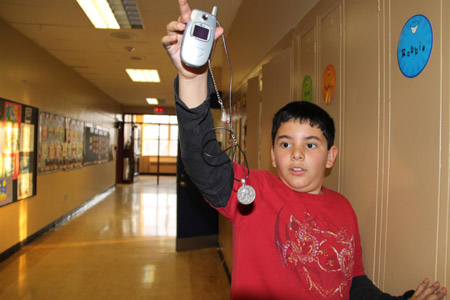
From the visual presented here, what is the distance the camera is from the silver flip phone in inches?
27.0

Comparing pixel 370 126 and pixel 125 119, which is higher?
pixel 125 119

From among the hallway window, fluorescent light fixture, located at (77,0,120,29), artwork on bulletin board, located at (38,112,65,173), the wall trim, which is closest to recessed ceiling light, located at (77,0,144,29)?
fluorescent light fixture, located at (77,0,120,29)

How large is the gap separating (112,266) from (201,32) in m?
3.81

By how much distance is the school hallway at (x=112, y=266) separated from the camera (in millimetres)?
3182

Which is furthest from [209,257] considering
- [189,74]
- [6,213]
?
[189,74]

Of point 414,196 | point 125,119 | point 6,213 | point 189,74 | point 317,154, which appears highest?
point 125,119

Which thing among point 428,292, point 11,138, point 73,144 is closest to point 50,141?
point 73,144

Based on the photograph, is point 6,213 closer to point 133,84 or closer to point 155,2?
point 155,2

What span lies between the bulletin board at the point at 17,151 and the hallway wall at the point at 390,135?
12.9 feet

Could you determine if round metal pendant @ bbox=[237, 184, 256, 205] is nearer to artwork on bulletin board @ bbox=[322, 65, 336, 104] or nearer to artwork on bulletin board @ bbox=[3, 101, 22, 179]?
artwork on bulletin board @ bbox=[322, 65, 336, 104]

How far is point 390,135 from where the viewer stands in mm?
965

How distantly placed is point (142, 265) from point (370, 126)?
A: 355 centimetres

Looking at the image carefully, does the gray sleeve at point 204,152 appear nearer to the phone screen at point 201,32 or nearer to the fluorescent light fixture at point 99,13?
the phone screen at point 201,32

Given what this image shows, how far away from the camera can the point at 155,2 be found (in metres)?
3.50
